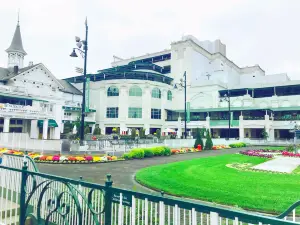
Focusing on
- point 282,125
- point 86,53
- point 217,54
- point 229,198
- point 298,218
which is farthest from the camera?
point 217,54

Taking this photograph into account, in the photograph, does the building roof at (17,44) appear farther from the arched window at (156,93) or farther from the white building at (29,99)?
the arched window at (156,93)

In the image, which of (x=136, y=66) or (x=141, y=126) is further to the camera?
(x=136, y=66)

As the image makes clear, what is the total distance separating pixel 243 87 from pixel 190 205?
6275 cm

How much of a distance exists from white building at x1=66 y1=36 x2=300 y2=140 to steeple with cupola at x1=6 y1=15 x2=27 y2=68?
19.7 meters

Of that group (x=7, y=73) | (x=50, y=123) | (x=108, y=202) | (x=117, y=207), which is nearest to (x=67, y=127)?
(x=50, y=123)

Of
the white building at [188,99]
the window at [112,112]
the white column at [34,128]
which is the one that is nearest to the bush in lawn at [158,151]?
the white column at [34,128]

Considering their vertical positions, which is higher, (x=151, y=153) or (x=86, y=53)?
(x=86, y=53)

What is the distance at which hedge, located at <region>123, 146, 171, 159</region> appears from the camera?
1941 cm

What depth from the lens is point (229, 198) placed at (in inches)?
307

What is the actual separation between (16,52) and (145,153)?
1529 inches

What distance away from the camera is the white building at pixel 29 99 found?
3347 cm

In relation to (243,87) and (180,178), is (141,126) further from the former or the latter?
(180,178)

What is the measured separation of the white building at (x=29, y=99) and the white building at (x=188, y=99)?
1712 centimetres

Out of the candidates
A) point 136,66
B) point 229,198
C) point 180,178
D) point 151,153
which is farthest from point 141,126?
point 229,198
